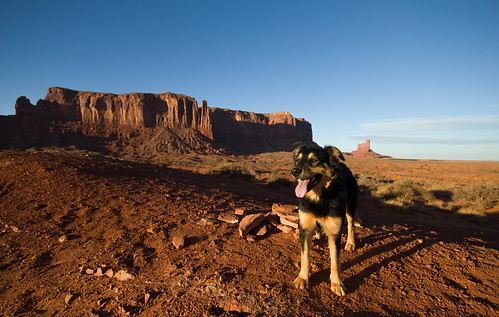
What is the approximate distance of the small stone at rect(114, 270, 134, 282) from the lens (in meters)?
3.37

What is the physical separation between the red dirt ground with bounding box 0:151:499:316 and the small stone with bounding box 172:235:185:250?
83 mm

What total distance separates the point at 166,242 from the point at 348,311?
338 centimetres

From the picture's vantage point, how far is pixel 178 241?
169 inches

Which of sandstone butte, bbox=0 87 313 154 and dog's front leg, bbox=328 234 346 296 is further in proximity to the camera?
sandstone butte, bbox=0 87 313 154

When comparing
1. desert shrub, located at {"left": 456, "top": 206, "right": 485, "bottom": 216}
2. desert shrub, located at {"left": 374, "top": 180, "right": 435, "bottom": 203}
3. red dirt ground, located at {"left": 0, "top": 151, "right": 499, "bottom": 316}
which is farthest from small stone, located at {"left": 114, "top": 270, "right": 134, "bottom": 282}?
desert shrub, located at {"left": 374, "top": 180, "right": 435, "bottom": 203}

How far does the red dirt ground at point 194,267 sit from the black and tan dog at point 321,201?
407mm

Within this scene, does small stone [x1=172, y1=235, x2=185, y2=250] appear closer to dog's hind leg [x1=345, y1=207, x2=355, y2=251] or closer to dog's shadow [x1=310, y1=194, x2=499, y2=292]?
Result: dog's shadow [x1=310, y1=194, x2=499, y2=292]

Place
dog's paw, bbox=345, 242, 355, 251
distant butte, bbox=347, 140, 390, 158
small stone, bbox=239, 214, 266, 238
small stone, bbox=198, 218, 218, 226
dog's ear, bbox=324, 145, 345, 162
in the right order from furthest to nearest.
Answer: 1. distant butte, bbox=347, 140, 390, 158
2. small stone, bbox=198, 218, 218, 226
3. small stone, bbox=239, 214, 266, 238
4. dog's paw, bbox=345, 242, 355, 251
5. dog's ear, bbox=324, 145, 345, 162

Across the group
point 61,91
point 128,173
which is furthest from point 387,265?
point 61,91

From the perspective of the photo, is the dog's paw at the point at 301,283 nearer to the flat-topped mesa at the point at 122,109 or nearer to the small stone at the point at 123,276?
the small stone at the point at 123,276

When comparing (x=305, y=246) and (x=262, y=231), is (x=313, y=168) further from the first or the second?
(x=262, y=231)

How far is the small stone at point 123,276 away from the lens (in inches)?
133

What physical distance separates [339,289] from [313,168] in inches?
68.4

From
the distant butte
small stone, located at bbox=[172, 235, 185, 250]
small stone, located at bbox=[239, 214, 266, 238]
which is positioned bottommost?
small stone, located at bbox=[172, 235, 185, 250]
